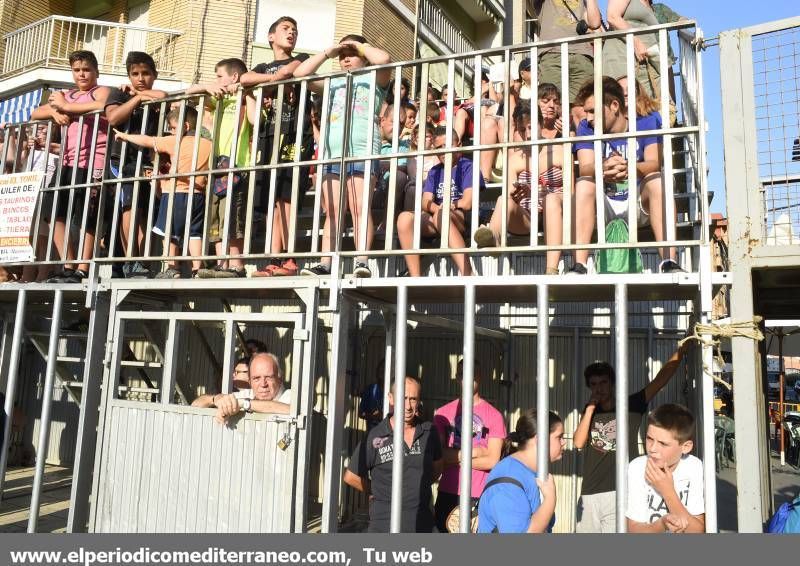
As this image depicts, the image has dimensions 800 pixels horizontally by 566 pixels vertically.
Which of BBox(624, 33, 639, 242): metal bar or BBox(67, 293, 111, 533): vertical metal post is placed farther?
BBox(67, 293, 111, 533): vertical metal post

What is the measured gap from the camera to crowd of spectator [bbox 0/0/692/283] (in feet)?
12.6

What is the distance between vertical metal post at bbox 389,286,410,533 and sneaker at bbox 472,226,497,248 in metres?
0.56

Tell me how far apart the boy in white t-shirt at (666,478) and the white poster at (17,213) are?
17.4 ft

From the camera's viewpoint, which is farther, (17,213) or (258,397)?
(17,213)

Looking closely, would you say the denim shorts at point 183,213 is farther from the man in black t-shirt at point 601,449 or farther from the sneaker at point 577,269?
the man in black t-shirt at point 601,449

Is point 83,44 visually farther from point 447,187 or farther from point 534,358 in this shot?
point 447,187

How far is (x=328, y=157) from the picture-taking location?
457cm

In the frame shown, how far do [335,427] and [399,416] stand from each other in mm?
533

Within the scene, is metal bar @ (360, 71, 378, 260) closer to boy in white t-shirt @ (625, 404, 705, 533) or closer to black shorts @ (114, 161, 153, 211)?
boy in white t-shirt @ (625, 404, 705, 533)

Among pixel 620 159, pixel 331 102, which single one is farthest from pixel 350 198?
pixel 620 159

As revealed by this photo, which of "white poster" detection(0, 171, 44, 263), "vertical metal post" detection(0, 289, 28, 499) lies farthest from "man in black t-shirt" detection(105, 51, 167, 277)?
"vertical metal post" detection(0, 289, 28, 499)

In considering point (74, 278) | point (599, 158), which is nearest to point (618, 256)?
point (599, 158)

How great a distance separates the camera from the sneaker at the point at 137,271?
17.0ft

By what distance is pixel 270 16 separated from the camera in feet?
37.6
